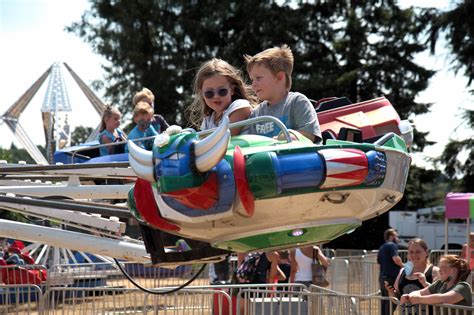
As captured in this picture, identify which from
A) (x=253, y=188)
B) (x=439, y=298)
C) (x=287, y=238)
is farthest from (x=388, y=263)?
(x=253, y=188)

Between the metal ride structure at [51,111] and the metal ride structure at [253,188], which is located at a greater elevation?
the metal ride structure at [51,111]

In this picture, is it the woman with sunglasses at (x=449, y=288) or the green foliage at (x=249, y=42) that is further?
the green foliage at (x=249, y=42)

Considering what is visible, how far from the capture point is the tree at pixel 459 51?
29.6 m

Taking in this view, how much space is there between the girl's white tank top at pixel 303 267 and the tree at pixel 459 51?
1980cm

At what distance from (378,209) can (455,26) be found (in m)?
26.8

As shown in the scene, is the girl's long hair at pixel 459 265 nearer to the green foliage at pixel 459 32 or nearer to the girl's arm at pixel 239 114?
the girl's arm at pixel 239 114

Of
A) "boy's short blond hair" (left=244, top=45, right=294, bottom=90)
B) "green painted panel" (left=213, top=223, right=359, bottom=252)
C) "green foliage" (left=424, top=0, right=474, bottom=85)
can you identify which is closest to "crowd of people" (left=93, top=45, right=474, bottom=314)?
"boy's short blond hair" (left=244, top=45, right=294, bottom=90)

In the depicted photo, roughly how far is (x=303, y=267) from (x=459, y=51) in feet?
68.0

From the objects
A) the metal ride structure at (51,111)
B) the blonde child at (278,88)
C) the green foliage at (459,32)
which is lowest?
the blonde child at (278,88)

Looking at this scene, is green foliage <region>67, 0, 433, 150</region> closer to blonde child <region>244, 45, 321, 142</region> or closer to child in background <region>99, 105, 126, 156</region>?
child in background <region>99, 105, 126, 156</region>

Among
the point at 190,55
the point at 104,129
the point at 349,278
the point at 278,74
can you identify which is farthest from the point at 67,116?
the point at 278,74

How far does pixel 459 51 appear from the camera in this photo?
99.9 ft

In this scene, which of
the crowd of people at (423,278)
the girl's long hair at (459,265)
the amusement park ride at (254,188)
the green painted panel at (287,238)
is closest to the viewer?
the amusement park ride at (254,188)

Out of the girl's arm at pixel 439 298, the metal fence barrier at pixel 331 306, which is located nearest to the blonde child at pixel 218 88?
the metal fence barrier at pixel 331 306
